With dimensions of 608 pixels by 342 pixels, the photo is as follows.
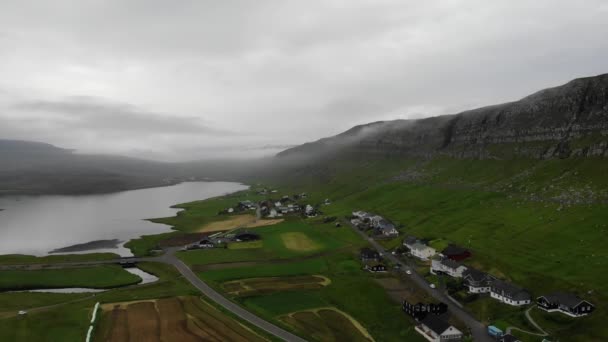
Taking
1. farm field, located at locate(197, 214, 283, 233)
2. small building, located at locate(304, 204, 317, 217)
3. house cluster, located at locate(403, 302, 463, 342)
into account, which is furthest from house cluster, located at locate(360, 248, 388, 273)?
small building, located at locate(304, 204, 317, 217)

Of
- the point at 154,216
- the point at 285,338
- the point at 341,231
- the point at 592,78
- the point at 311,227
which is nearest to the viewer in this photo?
the point at 285,338

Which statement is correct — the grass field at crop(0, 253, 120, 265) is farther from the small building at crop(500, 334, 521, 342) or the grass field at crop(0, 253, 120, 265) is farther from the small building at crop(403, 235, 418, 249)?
the small building at crop(500, 334, 521, 342)

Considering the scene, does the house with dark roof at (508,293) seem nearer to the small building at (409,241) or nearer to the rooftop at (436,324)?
the rooftop at (436,324)

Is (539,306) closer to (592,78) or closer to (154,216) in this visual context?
(592,78)

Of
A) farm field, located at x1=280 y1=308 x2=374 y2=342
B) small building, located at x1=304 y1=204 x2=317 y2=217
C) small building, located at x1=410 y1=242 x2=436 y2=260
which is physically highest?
small building, located at x1=304 y1=204 x2=317 y2=217

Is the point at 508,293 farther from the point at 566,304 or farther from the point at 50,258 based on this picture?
the point at 50,258

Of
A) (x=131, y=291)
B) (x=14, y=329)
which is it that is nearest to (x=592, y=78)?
(x=131, y=291)
